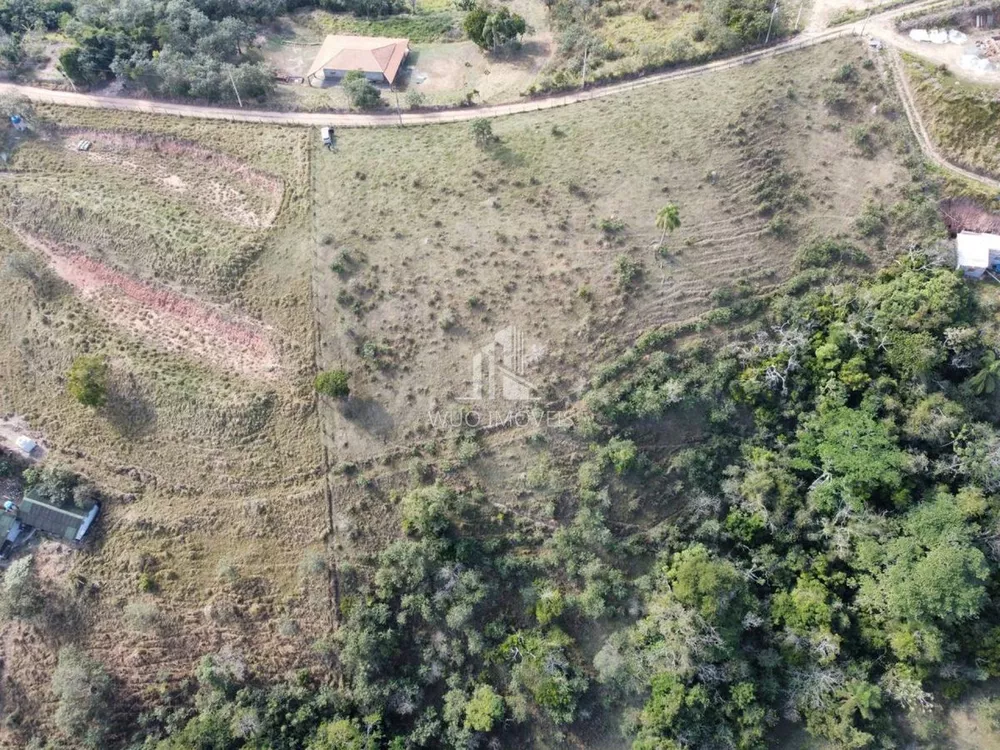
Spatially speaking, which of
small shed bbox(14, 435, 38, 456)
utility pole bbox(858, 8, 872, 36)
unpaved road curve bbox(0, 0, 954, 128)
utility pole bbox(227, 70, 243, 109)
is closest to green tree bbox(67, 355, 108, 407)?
small shed bbox(14, 435, 38, 456)

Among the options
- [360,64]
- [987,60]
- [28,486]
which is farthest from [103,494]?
[987,60]

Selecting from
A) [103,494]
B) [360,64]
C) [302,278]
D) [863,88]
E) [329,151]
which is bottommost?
[103,494]

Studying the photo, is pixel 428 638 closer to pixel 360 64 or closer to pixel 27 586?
pixel 27 586

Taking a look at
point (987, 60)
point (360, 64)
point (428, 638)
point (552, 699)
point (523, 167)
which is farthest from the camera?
point (360, 64)

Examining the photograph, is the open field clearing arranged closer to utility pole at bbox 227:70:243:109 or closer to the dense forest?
utility pole at bbox 227:70:243:109

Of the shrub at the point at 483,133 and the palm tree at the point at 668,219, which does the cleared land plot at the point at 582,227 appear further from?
the palm tree at the point at 668,219

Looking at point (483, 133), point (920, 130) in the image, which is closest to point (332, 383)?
point (483, 133)

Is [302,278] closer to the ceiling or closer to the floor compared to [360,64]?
closer to the floor

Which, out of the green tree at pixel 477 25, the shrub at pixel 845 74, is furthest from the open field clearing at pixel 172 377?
the shrub at pixel 845 74
